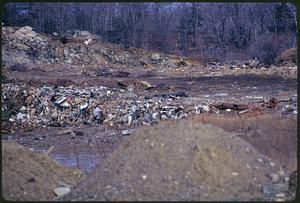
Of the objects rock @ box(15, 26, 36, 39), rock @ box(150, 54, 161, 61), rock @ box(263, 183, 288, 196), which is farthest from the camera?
rock @ box(150, 54, 161, 61)

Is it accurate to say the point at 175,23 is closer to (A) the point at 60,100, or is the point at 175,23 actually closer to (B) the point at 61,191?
(A) the point at 60,100

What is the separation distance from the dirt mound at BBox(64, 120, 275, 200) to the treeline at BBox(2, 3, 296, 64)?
26448 mm

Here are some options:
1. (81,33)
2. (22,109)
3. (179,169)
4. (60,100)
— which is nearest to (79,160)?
(179,169)

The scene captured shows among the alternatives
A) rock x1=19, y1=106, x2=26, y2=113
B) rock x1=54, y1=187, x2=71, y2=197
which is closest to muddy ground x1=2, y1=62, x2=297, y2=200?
rock x1=54, y1=187, x2=71, y2=197

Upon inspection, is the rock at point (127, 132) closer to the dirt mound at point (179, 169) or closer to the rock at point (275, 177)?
the dirt mound at point (179, 169)

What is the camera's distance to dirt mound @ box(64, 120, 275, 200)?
6.89m

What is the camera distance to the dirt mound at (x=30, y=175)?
730 cm

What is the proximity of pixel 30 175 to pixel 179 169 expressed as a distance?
84.2 inches

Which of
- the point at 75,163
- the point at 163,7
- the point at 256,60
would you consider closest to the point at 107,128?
the point at 75,163

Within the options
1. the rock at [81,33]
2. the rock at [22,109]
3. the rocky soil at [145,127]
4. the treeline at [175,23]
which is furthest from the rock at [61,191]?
the treeline at [175,23]

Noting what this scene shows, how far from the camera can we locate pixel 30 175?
752 centimetres

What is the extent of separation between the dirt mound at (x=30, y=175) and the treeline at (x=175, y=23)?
2633 cm

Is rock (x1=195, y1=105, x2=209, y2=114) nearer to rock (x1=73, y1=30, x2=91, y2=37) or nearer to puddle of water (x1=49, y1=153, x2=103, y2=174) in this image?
puddle of water (x1=49, y1=153, x2=103, y2=174)

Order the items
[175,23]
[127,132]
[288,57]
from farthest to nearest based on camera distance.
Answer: [175,23]
[288,57]
[127,132]
